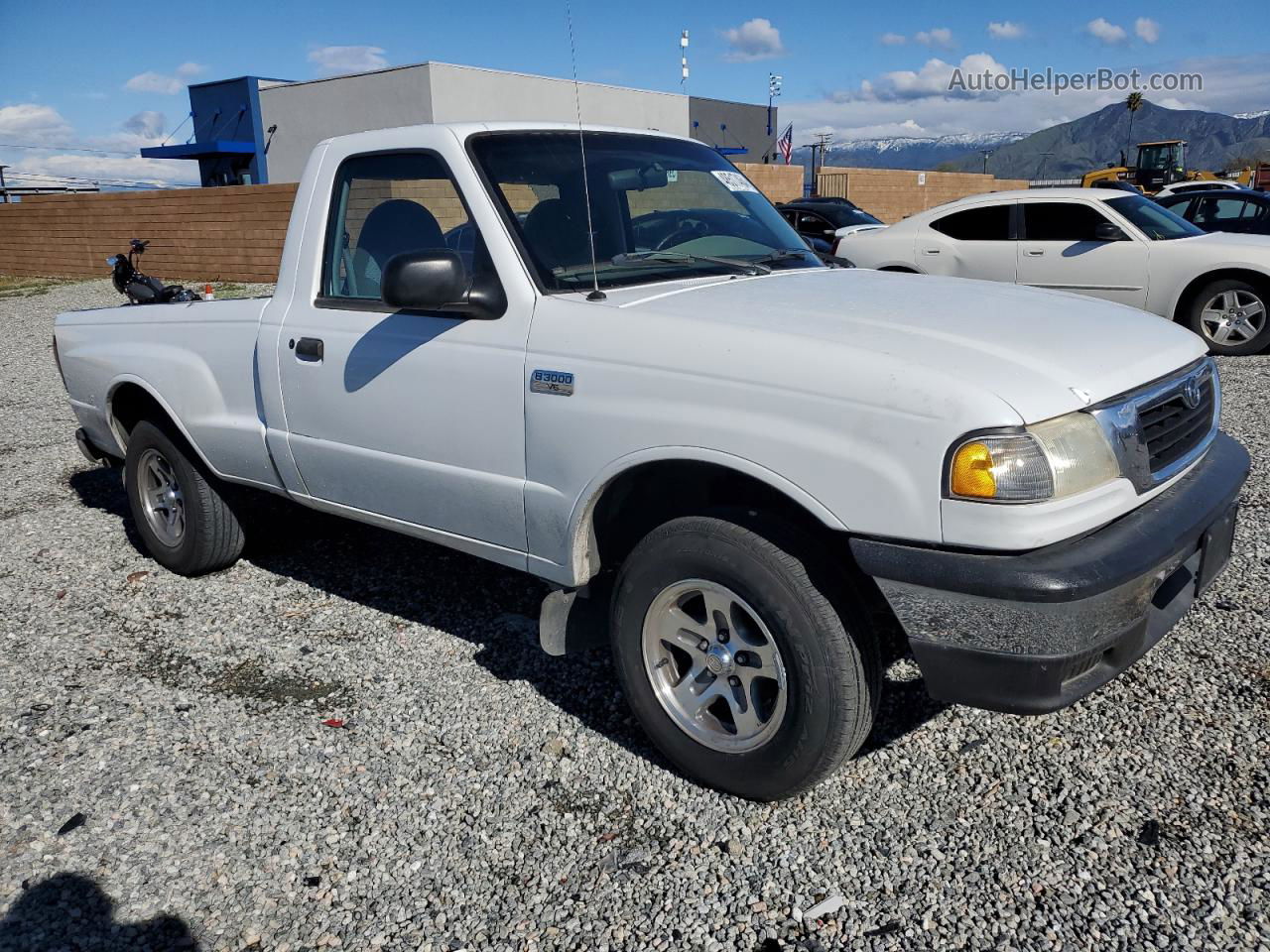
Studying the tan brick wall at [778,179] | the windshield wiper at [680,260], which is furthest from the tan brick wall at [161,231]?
the windshield wiper at [680,260]

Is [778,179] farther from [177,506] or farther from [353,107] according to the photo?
[177,506]

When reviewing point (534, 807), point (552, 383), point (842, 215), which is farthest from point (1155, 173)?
point (534, 807)

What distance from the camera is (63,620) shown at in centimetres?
461

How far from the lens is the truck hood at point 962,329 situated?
8.14 ft

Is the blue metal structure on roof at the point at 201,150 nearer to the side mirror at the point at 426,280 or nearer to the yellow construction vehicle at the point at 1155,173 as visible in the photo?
the yellow construction vehicle at the point at 1155,173

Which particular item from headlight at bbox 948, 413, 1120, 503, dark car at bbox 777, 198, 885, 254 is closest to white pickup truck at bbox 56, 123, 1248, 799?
headlight at bbox 948, 413, 1120, 503

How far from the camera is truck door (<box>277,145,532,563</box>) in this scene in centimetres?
329

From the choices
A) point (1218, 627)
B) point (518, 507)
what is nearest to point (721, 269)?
point (518, 507)

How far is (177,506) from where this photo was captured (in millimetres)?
5008

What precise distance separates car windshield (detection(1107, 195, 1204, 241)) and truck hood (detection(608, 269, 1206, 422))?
25.0 ft

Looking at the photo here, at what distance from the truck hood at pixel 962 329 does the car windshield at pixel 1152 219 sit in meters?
7.62

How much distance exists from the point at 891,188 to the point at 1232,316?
96.6ft

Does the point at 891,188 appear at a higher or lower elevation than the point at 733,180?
higher

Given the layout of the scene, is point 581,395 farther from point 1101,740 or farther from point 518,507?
point 1101,740
